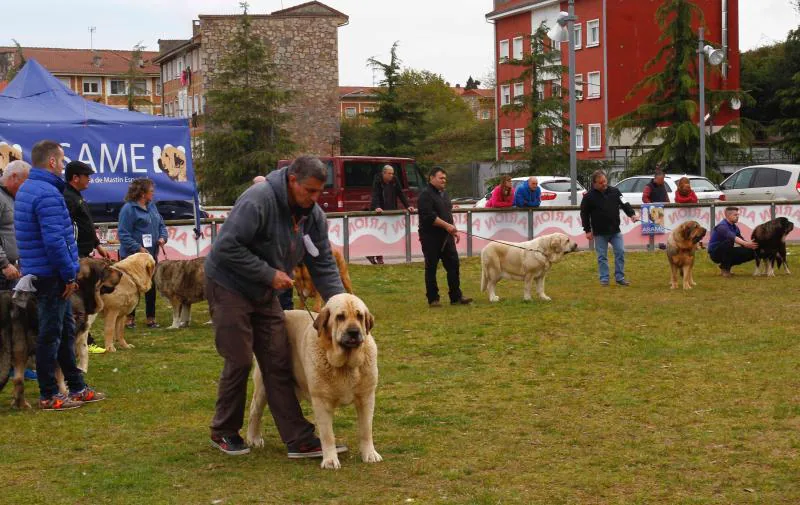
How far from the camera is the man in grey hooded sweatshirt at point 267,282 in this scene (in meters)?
6.61

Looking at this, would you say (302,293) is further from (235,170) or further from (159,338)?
(235,170)

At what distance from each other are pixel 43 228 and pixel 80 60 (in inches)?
4112

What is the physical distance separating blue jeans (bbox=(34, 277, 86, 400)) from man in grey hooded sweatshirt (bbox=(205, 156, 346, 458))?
2033 millimetres

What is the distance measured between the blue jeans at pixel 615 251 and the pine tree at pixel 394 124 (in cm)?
3508

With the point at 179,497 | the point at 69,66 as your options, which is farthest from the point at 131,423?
the point at 69,66

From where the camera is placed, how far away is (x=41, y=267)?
8320 millimetres

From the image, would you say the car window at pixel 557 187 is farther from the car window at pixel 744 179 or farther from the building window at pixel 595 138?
the building window at pixel 595 138

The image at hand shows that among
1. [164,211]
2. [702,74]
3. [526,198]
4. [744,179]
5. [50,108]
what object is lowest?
[164,211]

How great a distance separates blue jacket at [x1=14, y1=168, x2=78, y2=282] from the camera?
8.20 m

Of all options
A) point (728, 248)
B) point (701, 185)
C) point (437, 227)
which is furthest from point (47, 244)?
point (701, 185)

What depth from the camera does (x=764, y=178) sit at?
3111 cm

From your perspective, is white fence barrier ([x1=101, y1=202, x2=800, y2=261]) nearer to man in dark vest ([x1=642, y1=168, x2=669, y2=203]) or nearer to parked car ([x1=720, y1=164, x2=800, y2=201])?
man in dark vest ([x1=642, y1=168, x2=669, y2=203])

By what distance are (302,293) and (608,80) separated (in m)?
47.8

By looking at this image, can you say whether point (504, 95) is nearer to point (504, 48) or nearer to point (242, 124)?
point (504, 48)
